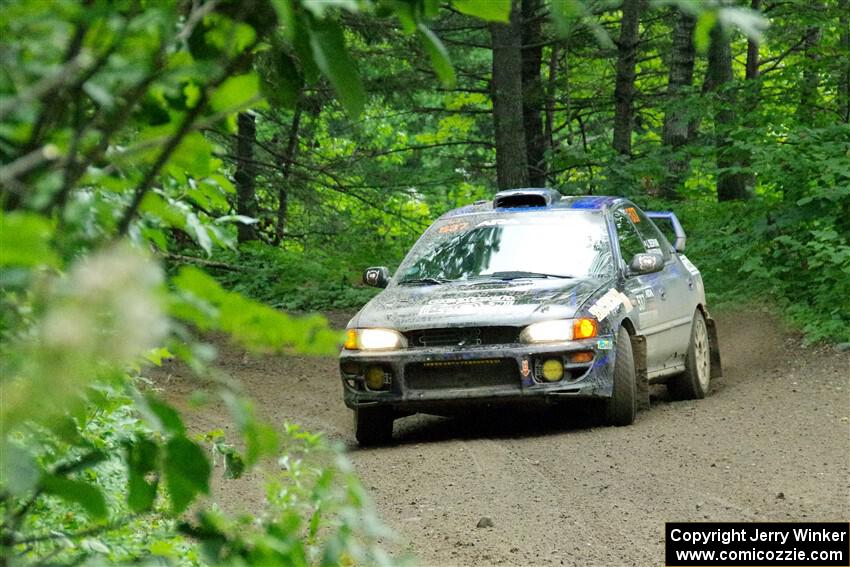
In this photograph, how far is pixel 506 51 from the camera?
20891 mm

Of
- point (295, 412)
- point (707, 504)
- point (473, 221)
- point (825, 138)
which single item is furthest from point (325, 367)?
point (707, 504)

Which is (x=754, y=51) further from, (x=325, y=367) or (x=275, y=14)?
(x=275, y=14)

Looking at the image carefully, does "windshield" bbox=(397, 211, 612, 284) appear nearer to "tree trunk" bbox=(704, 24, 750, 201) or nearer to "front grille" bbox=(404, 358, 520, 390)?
"front grille" bbox=(404, 358, 520, 390)

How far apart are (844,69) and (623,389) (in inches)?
377

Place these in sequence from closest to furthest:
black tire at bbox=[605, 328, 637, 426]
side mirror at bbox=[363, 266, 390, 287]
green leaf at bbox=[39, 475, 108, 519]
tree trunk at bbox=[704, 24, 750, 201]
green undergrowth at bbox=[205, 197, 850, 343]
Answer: green leaf at bbox=[39, 475, 108, 519] < black tire at bbox=[605, 328, 637, 426] < side mirror at bbox=[363, 266, 390, 287] < green undergrowth at bbox=[205, 197, 850, 343] < tree trunk at bbox=[704, 24, 750, 201]

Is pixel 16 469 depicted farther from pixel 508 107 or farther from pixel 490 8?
pixel 508 107

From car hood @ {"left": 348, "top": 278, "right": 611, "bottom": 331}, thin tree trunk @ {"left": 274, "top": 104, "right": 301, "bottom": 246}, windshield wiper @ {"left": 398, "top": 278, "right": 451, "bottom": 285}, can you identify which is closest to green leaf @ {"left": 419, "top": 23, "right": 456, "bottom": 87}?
car hood @ {"left": 348, "top": 278, "right": 611, "bottom": 331}

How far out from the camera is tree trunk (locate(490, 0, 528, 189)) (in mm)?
20844

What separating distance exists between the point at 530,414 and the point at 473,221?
5.85ft

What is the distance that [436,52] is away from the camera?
1.93 m

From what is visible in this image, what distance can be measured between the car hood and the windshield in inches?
10.0

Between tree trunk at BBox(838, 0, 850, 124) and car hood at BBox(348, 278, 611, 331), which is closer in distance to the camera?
car hood at BBox(348, 278, 611, 331)

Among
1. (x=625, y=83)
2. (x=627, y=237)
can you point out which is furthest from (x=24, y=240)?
(x=625, y=83)

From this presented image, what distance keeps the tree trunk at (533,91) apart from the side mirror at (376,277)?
12.2m
